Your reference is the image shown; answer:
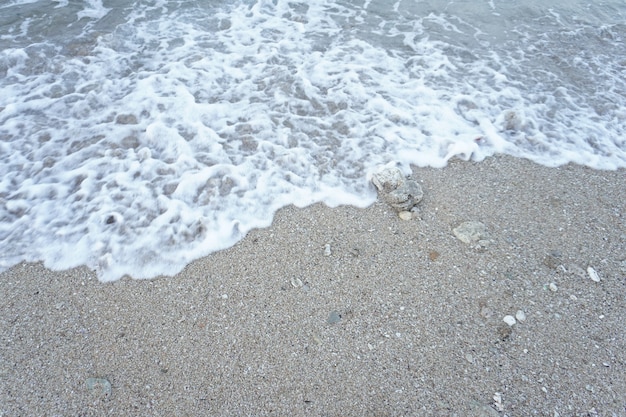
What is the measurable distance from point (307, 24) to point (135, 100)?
2.87 m

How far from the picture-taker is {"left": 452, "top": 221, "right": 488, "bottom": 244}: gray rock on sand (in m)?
3.12

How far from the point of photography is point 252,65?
Result: 16.6ft

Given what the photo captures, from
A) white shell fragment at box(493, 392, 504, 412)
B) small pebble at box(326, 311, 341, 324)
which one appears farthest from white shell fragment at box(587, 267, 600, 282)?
small pebble at box(326, 311, 341, 324)

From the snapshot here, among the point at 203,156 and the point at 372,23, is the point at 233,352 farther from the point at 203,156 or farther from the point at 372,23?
the point at 372,23

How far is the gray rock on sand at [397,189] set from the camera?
3.33 metres

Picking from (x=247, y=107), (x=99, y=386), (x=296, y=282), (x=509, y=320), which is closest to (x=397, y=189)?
(x=296, y=282)

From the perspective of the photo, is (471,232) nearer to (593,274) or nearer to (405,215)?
(405,215)

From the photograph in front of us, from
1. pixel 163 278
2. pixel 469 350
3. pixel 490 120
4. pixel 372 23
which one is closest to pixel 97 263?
pixel 163 278

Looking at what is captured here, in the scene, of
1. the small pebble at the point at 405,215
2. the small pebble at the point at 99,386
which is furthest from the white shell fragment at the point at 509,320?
the small pebble at the point at 99,386

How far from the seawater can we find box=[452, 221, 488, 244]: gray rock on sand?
0.73m

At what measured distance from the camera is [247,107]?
172 inches

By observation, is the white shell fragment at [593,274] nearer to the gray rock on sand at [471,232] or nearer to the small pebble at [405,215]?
the gray rock on sand at [471,232]

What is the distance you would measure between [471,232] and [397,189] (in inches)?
26.1

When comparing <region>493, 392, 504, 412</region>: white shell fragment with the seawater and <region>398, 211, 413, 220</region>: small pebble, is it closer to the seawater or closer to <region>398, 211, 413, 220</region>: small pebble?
<region>398, 211, 413, 220</region>: small pebble
